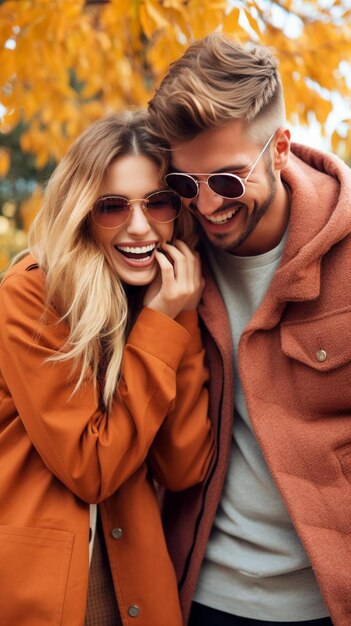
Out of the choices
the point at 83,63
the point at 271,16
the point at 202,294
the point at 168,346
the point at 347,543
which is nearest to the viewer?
the point at 347,543

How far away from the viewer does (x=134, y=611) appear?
265cm

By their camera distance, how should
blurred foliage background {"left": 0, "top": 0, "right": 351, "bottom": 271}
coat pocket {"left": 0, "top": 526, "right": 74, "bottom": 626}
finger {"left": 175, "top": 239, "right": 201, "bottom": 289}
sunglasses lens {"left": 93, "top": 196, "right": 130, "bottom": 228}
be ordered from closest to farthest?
coat pocket {"left": 0, "top": 526, "right": 74, "bottom": 626} < sunglasses lens {"left": 93, "top": 196, "right": 130, "bottom": 228} < finger {"left": 175, "top": 239, "right": 201, "bottom": 289} < blurred foliage background {"left": 0, "top": 0, "right": 351, "bottom": 271}

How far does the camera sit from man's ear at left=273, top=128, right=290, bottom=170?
9.01ft

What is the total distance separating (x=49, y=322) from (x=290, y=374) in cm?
79

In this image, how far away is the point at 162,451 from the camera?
2738 mm

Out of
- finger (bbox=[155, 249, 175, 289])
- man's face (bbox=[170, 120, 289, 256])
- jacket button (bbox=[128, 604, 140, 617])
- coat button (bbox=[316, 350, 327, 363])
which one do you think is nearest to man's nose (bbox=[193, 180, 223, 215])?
man's face (bbox=[170, 120, 289, 256])

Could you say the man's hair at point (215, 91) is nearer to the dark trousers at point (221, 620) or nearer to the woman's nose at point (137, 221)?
the woman's nose at point (137, 221)

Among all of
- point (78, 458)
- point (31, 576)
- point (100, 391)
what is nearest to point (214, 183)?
point (100, 391)

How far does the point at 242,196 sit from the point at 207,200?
0.38 ft

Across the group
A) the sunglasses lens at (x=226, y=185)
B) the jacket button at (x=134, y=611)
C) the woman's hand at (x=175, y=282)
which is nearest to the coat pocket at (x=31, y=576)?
the jacket button at (x=134, y=611)

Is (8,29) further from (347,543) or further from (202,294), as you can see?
(347,543)

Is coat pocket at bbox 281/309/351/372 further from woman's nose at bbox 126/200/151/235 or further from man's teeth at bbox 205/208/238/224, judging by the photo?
woman's nose at bbox 126/200/151/235

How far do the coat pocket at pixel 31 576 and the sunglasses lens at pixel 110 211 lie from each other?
101 centimetres

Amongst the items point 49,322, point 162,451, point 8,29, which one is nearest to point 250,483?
point 162,451
